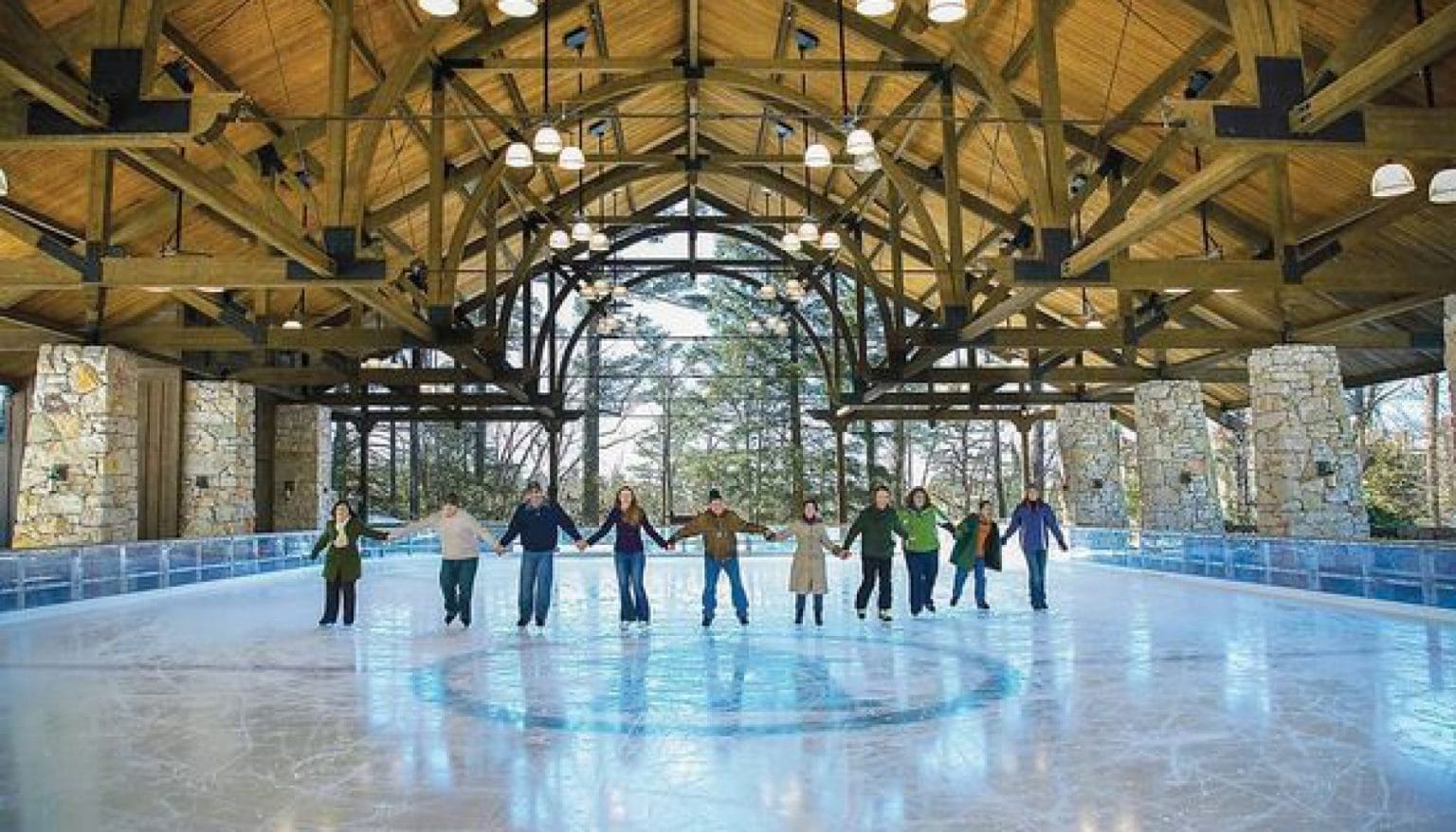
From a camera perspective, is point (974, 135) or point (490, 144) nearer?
point (974, 135)

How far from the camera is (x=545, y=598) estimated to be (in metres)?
9.64

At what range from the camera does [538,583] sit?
31.5 feet

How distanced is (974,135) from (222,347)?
37.8 ft

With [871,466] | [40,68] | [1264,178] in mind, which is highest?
[1264,178]

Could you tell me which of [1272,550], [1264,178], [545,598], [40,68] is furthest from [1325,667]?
[40,68]

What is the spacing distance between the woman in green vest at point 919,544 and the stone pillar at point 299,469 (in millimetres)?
15106

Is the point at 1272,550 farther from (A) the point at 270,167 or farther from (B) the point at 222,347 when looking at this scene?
(B) the point at 222,347

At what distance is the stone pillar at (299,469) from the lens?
2119 centimetres

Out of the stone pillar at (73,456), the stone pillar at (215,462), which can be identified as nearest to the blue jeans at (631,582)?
the stone pillar at (73,456)

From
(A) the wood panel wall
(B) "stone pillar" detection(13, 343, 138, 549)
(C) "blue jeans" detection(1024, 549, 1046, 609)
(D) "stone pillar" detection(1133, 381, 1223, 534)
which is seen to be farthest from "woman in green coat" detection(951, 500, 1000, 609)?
(A) the wood panel wall

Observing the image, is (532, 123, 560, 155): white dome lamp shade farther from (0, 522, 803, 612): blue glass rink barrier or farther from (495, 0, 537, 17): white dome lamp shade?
(0, 522, 803, 612): blue glass rink barrier

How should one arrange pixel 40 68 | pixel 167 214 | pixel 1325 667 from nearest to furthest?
pixel 40 68 → pixel 1325 667 → pixel 167 214

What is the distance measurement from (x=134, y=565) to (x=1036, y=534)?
10.9 meters

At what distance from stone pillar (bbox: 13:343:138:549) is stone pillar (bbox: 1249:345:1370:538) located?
16.0m
